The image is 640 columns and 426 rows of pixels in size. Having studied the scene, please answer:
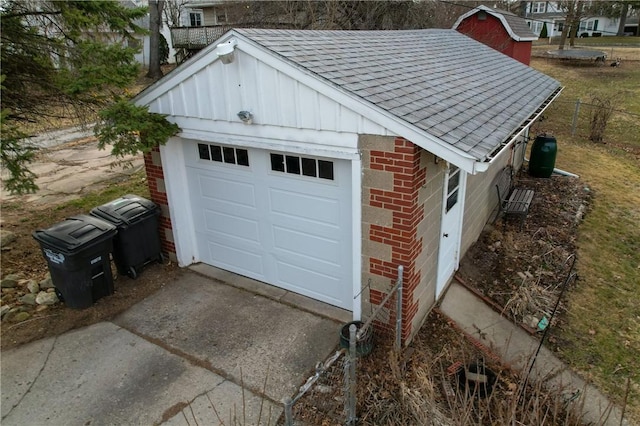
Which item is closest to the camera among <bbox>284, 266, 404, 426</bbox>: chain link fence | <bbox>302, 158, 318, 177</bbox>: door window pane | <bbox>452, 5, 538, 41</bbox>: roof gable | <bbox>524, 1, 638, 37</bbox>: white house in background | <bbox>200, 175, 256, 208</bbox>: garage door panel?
<bbox>284, 266, 404, 426</bbox>: chain link fence

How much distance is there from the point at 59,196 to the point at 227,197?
6115 millimetres

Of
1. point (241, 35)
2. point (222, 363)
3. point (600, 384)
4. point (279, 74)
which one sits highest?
point (241, 35)

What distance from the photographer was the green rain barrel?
1147 centimetres

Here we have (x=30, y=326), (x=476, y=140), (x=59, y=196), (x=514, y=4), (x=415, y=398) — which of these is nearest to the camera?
(x=415, y=398)

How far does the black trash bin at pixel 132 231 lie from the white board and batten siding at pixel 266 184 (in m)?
0.38

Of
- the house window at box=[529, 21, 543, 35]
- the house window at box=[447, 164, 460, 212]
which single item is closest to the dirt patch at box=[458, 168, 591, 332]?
the house window at box=[447, 164, 460, 212]

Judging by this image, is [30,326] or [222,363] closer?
[222,363]

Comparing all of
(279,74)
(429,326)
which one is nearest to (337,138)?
(279,74)

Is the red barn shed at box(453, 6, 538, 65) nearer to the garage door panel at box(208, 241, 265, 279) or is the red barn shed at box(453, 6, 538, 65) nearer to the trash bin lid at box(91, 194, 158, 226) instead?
the garage door panel at box(208, 241, 265, 279)

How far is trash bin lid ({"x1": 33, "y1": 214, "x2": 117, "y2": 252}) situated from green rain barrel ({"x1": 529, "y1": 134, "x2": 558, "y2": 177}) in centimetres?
1041

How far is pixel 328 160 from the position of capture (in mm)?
5473

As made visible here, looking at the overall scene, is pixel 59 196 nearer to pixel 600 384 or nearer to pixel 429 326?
pixel 429 326

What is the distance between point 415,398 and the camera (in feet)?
14.1

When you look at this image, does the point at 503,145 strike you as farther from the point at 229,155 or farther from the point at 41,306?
the point at 41,306
